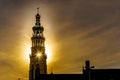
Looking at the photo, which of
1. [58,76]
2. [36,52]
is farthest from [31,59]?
[58,76]

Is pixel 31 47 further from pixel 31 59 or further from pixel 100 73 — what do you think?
pixel 100 73

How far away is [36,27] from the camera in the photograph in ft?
571

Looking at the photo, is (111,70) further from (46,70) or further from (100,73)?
(46,70)

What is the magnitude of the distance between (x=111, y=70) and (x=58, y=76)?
1134 cm

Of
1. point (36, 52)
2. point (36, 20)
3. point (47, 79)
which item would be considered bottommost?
point (47, 79)

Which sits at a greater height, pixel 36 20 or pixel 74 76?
pixel 36 20

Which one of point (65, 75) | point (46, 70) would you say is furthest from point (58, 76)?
point (46, 70)

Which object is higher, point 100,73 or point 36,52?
point 36,52

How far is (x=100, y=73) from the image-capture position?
97.6 m

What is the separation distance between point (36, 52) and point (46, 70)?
742 cm

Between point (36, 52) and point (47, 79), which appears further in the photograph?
point (36, 52)

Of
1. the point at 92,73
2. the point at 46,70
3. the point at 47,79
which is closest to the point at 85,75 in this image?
the point at 92,73

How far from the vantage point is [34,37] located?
170125 mm

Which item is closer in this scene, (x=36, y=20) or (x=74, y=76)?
(x=74, y=76)
